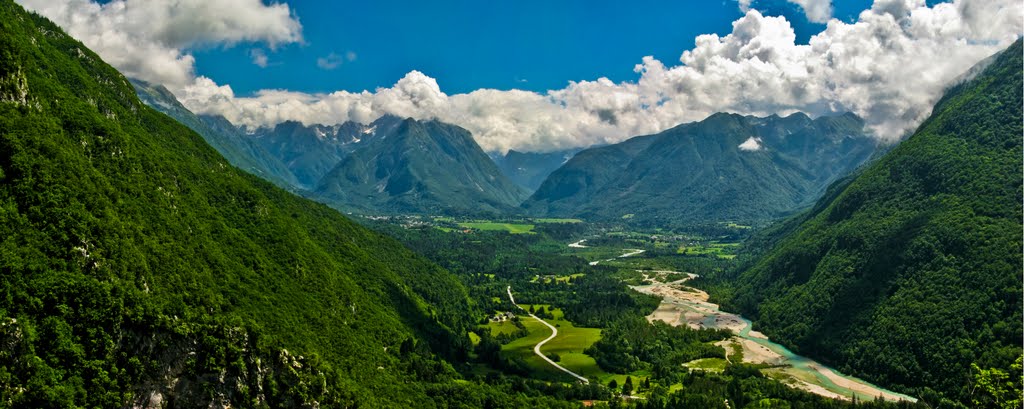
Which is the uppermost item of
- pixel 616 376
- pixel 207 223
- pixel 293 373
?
pixel 207 223

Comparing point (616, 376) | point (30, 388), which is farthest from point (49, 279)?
point (616, 376)

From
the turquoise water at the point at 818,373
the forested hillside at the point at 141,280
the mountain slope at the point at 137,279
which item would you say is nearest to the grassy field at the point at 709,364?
the turquoise water at the point at 818,373

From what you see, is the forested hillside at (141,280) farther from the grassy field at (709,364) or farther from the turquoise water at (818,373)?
the turquoise water at (818,373)

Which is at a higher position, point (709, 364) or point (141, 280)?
point (141, 280)

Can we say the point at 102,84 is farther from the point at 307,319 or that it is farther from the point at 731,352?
the point at 731,352

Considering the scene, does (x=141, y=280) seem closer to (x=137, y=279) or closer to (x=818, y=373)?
(x=137, y=279)

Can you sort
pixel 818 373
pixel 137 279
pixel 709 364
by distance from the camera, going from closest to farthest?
pixel 137 279 → pixel 818 373 → pixel 709 364

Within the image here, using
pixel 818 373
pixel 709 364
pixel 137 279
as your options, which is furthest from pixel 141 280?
pixel 818 373

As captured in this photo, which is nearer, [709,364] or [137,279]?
[137,279]
